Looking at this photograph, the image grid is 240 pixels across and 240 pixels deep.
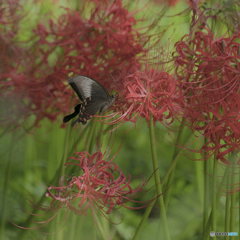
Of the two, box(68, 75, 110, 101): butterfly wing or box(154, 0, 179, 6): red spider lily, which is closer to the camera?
box(68, 75, 110, 101): butterfly wing

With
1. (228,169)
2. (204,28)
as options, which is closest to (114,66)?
(204,28)

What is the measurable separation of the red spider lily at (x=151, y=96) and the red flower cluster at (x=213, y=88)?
23 millimetres

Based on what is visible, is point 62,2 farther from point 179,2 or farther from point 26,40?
point 179,2

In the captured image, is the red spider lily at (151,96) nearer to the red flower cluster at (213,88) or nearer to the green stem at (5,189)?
the red flower cluster at (213,88)

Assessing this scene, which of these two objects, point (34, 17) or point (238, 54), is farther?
point (34, 17)

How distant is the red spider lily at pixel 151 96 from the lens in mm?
486

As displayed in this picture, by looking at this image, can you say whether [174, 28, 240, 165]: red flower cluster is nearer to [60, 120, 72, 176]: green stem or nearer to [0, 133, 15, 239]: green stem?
[60, 120, 72, 176]: green stem

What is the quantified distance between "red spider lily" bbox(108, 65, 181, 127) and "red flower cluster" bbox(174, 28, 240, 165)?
2 centimetres

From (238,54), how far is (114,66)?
0.24 meters

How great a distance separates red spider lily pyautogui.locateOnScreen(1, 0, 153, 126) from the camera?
1.95ft

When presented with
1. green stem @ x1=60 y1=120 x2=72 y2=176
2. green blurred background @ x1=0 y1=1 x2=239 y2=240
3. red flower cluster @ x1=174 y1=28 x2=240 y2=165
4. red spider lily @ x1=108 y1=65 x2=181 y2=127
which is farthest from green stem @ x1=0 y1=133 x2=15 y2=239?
red flower cluster @ x1=174 y1=28 x2=240 y2=165

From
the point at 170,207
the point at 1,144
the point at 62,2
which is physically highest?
the point at 62,2

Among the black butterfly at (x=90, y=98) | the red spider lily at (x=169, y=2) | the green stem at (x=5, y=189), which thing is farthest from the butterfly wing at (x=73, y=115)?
the red spider lily at (x=169, y=2)

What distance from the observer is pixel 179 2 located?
64 cm
